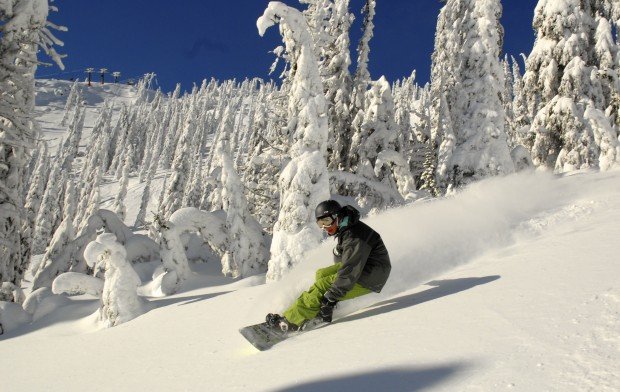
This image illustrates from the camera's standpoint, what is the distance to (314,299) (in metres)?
4.82

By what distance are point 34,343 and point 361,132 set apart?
16276 millimetres

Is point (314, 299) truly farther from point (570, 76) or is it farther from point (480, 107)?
point (570, 76)

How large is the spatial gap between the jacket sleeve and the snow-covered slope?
342 mm

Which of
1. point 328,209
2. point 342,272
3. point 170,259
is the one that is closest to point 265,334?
point 342,272

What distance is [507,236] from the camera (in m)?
7.08

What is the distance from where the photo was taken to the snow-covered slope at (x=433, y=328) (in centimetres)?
296

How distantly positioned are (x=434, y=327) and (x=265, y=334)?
173 centimetres

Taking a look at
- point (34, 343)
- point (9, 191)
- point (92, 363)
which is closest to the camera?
point (92, 363)

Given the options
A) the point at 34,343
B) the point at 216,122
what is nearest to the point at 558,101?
the point at 34,343

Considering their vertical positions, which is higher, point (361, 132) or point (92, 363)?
point (361, 132)

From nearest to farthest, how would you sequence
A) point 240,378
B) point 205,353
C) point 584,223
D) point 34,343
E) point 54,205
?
1. point 240,378
2. point 205,353
3. point 584,223
4. point 34,343
5. point 54,205

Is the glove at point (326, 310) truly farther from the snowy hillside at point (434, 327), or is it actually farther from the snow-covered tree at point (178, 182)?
the snow-covered tree at point (178, 182)

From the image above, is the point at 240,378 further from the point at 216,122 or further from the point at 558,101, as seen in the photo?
the point at 216,122

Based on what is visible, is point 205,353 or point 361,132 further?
point 361,132
